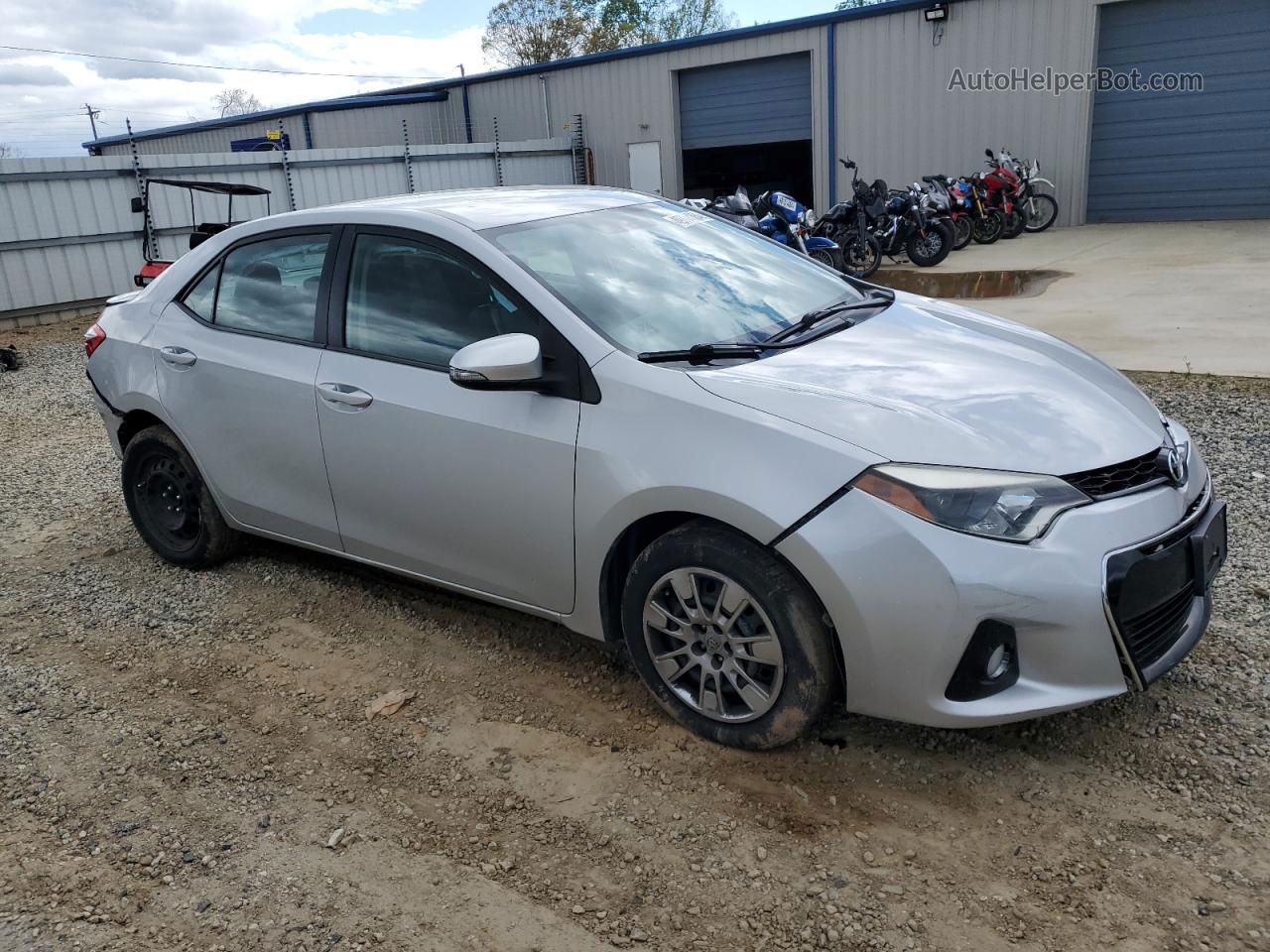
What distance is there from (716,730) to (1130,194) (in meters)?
16.6

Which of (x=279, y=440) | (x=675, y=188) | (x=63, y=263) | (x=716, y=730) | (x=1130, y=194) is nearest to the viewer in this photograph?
(x=716, y=730)

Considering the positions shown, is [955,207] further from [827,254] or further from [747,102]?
[747,102]

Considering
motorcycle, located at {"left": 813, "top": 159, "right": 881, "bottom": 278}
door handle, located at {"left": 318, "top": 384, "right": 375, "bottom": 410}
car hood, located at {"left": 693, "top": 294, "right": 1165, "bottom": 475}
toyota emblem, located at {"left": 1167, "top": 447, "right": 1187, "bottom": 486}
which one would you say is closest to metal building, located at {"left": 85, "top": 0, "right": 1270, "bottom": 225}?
motorcycle, located at {"left": 813, "top": 159, "right": 881, "bottom": 278}

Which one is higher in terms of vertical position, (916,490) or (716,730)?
(916,490)

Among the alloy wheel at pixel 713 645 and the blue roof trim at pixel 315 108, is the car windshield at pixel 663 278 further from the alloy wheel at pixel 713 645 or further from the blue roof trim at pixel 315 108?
the blue roof trim at pixel 315 108

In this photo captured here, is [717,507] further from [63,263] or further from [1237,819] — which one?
[63,263]

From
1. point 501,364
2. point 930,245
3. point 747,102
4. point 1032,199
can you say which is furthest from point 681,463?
point 747,102

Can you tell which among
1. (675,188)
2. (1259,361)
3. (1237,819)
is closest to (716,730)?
(1237,819)

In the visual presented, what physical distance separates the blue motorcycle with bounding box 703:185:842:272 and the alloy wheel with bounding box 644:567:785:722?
928cm

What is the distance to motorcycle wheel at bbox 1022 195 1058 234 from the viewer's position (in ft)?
53.2

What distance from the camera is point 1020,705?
8.46ft

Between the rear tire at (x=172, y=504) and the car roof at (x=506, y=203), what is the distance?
142cm

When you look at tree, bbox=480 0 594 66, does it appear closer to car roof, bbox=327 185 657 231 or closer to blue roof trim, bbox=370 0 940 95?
blue roof trim, bbox=370 0 940 95

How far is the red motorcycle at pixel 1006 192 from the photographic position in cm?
1548
